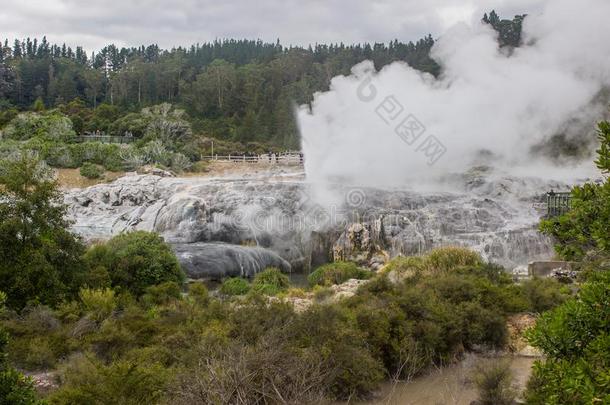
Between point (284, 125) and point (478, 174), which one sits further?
point (284, 125)

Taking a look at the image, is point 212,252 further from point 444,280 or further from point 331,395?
point 331,395

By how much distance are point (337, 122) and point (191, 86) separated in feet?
143

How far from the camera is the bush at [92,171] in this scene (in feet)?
111

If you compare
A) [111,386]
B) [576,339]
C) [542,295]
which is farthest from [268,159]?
[576,339]

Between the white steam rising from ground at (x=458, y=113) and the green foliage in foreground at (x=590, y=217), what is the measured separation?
64.3 feet

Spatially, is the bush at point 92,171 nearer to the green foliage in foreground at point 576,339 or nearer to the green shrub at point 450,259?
the green shrub at point 450,259

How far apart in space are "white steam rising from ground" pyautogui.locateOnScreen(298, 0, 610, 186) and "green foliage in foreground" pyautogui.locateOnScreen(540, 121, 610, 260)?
19596 mm

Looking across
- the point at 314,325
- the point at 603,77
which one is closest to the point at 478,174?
the point at 603,77

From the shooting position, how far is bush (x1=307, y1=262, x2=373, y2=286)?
17.2m

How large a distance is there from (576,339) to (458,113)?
23.9 metres

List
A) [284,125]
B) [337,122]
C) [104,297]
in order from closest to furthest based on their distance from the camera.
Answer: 1. [104,297]
2. [337,122]
3. [284,125]

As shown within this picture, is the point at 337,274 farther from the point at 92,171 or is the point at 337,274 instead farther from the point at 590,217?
the point at 92,171

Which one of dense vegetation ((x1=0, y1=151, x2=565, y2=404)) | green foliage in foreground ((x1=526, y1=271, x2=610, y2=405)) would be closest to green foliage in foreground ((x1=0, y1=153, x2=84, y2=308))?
dense vegetation ((x1=0, y1=151, x2=565, y2=404))

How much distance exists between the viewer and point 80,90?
72.7 metres
